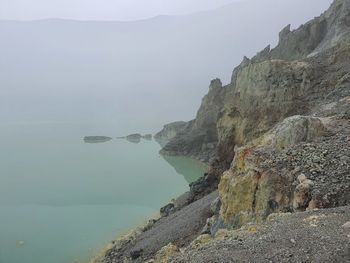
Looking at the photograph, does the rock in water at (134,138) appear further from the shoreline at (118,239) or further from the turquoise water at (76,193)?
the shoreline at (118,239)

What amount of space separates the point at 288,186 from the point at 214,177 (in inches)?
848

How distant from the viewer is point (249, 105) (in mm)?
36750

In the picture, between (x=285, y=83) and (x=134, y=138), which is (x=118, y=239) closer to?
(x=285, y=83)

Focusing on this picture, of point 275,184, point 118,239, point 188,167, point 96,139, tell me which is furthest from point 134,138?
point 275,184

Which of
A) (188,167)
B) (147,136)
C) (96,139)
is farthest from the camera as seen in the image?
(147,136)

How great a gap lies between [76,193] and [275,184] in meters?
31.1

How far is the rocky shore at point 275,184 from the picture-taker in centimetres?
987

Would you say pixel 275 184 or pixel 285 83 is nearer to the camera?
pixel 275 184

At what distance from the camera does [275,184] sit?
14547 mm

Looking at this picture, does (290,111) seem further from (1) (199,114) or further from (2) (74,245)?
(1) (199,114)

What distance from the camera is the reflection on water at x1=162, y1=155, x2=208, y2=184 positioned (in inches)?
2044

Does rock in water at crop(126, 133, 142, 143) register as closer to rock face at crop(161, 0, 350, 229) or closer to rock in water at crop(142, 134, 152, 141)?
rock in water at crop(142, 134, 152, 141)

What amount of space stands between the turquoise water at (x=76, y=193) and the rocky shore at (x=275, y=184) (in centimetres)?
353

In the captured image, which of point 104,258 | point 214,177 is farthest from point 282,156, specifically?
point 214,177
